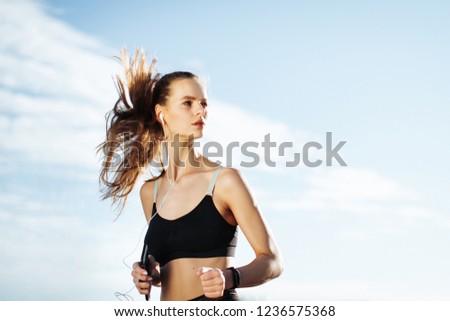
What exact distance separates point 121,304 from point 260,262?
3.97 ft

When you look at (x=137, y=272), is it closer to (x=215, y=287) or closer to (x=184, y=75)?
(x=215, y=287)

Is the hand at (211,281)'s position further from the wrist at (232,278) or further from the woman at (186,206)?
the wrist at (232,278)

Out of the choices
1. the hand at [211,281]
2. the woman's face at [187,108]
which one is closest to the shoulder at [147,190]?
the woman's face at [187,108]

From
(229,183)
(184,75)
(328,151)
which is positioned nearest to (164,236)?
(229,183)

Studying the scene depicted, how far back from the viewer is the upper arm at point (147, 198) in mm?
4590

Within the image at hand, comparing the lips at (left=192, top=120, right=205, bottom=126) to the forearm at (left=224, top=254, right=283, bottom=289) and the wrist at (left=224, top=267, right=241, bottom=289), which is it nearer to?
the forearm at (left=224, top=254, right=283, bottom=289)

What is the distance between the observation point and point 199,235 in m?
3.93

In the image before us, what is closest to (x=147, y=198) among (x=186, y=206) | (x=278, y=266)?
(x=186, y=206)

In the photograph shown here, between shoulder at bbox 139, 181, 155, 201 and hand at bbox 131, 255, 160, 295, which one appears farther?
shoulder at bbox 139, 181, 155, 201

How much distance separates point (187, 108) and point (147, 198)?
2.63 feet

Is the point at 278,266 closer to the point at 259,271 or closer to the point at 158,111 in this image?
the point at 259,271

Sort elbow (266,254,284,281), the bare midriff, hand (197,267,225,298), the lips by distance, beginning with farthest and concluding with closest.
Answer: the lips → the bare midriff → elbow (266,254,284,281) → hand (197,267,225,298)

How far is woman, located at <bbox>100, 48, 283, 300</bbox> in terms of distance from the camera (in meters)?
3.82

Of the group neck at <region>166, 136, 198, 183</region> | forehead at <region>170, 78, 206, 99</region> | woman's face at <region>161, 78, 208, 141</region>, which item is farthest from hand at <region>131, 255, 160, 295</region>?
forehead at <region>170, 78, 206, 99</region>
